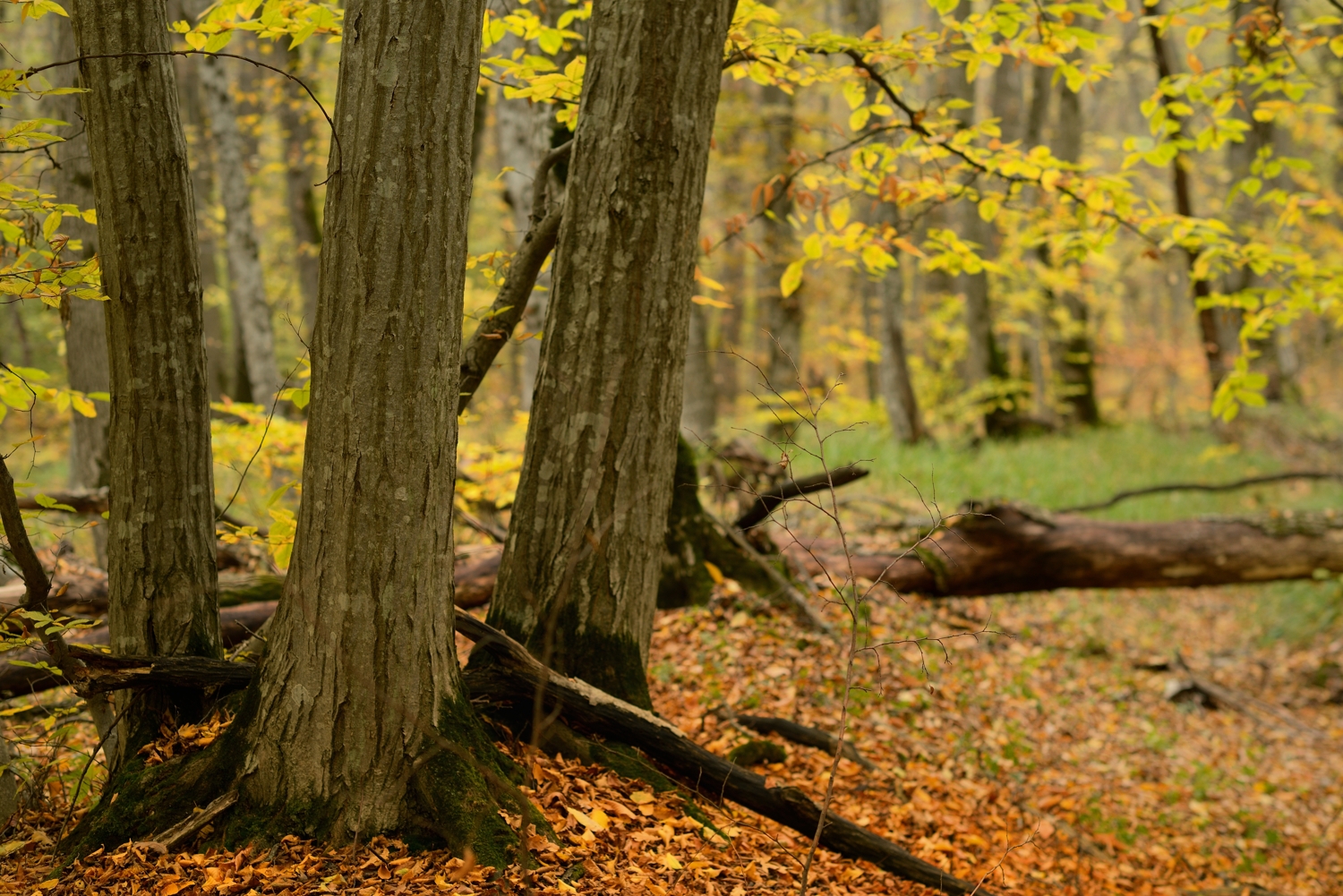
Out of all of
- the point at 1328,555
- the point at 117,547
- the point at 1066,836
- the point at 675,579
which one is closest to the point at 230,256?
the point at 675,579

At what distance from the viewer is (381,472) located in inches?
102

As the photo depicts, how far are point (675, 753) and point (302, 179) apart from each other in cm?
1336

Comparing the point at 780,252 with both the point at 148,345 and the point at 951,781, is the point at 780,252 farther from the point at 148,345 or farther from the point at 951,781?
the point at 148,345

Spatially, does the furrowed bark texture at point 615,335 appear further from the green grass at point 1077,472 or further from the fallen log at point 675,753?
the green grass at point 1077,472

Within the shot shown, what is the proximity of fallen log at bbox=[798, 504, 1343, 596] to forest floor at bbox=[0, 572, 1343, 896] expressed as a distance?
38 centimetres

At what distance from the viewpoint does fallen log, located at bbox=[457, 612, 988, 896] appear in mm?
3271

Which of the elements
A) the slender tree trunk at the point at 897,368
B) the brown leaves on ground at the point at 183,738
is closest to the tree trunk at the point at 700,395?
the slender tree trunk at the point at 897,368

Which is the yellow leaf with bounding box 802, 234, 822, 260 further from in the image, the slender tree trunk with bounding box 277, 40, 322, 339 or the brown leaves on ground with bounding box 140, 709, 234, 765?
the slender tree trunk with bounding box 277, 40, 322, 339

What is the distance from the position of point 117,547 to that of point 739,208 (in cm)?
1350

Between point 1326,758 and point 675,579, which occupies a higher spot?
point 675,579

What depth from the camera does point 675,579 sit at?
5.71 m

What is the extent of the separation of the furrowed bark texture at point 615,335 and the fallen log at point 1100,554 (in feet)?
9.82

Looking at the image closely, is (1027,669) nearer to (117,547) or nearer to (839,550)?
(839,550)

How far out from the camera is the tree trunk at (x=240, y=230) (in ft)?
31.8
